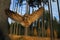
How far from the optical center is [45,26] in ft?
9.83

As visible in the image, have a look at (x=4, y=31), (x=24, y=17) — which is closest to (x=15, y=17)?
(x=24, y=17)

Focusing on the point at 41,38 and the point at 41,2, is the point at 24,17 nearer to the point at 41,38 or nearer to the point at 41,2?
the point at 41,38

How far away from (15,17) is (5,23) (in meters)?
0.63

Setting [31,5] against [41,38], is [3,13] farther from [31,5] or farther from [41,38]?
[31,5]

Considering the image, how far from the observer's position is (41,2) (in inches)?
124

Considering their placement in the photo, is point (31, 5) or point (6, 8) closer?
point (6, 8)

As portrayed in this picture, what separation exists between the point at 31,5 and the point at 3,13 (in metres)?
1.58

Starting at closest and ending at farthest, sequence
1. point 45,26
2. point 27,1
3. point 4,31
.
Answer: point 4,31 < point 45,26 < point 27,1

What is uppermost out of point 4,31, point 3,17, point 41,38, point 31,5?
point 31,5

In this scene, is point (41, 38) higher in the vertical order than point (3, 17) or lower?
lower

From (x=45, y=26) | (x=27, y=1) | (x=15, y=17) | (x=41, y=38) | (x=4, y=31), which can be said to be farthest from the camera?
(x=27, y=1)

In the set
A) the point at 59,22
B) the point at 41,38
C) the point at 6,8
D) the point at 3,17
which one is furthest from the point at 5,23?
the point at 59,22

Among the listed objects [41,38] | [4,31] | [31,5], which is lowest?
[41,38]

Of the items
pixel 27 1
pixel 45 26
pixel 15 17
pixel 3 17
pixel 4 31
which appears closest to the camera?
pixel 4 31
